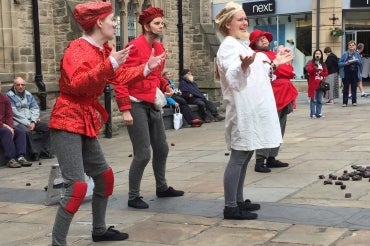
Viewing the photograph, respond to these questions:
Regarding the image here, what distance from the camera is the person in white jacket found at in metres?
5.11

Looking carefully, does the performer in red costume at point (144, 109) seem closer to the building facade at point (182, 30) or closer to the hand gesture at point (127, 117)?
the hand gesture at point (127, 117)

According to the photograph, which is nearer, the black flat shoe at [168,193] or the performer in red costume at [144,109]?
the performer in red costume at [144,109]

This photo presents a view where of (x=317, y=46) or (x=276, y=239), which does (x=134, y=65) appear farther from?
(x=317, y=46)

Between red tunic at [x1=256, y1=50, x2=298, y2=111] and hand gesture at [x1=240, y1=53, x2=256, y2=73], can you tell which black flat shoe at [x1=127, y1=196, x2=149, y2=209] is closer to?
hand gesture at [x1=240, y1=53, x2=256, y2=73]

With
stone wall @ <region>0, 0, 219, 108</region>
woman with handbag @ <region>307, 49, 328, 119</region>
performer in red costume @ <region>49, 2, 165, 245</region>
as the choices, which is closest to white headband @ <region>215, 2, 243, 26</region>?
performer in red costume @ <region>49, 2, 165, 245</region>

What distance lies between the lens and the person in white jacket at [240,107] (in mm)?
5105

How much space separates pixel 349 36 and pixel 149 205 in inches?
926

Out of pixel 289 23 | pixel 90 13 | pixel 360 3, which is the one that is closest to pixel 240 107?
pixel 90 13

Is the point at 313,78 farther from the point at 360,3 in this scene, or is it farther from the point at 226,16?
the point at 360,3

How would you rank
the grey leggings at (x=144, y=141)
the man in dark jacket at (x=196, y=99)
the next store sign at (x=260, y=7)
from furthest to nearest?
the next store sign at (x=260, y=7) → the man in dark jacket at (x=196, y=99) → the grey leggings at (x=144, y=141)

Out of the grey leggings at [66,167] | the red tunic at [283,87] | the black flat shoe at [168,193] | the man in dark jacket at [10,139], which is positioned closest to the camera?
the grey leggings at [66,167]

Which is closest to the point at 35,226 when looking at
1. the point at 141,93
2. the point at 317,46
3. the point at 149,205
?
the point at 149,205

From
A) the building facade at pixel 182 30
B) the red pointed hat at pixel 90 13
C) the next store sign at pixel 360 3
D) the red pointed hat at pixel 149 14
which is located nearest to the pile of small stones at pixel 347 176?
the red pointed hat at pixel 149 14

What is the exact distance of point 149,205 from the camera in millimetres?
6039
